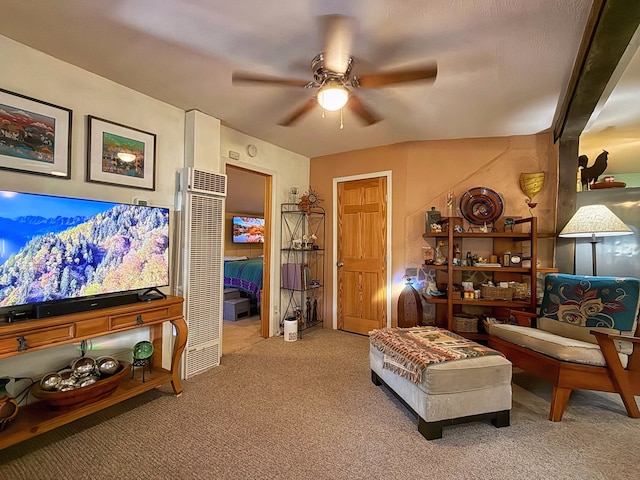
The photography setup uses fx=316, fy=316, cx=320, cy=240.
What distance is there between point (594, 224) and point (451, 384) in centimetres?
219

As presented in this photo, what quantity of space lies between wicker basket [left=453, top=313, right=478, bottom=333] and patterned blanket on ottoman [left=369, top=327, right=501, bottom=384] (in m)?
0.86

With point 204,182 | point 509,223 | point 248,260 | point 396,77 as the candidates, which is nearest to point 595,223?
point 509,223

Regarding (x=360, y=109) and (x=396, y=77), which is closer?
(x=396, y=77)

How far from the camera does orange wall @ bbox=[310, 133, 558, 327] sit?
3500 mm

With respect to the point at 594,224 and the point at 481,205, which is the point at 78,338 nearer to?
the point at 481,205

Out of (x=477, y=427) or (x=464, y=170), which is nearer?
(x=477, y=427)

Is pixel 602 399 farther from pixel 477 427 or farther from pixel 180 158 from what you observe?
pixel 180 158

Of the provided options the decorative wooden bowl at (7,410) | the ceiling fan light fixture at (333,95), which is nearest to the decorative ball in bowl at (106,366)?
the decorative wooden bowl at (7,410)

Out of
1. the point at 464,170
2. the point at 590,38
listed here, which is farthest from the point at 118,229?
the point at 464,170

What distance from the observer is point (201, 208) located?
116 inches

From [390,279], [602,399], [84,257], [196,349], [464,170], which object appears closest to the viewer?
[84,257]

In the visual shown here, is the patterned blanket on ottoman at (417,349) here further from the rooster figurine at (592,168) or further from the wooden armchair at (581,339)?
the rooster figurine at (592,168)

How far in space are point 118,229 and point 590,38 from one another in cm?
323

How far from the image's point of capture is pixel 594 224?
2.89 m
